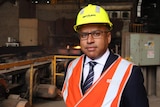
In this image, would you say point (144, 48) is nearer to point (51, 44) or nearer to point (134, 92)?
point (134, 92)

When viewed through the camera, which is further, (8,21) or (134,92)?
(8,21)

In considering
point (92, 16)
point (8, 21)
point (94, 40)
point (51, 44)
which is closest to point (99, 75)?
point (94, 40)

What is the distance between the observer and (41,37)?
1691 cm

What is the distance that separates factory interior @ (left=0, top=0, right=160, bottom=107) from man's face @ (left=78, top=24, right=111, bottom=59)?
2.76ft

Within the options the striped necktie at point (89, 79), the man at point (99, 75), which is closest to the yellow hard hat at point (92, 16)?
the man at point (99, 75)

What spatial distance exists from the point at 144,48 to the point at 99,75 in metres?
5.67

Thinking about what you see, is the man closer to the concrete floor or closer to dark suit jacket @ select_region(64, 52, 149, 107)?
dark suit jacket @ select_region(64, 52, 149, 107)

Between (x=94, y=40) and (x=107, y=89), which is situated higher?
(x=94, y=40)

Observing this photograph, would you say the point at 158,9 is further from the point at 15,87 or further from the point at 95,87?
the point at 95,87

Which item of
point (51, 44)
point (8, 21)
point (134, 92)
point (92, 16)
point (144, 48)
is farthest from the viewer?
point (8, 21)

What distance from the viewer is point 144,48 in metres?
6.97

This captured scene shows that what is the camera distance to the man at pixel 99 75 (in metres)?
1.43

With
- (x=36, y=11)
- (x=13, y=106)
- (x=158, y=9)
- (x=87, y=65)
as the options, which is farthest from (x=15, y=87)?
(x=36, y=11)

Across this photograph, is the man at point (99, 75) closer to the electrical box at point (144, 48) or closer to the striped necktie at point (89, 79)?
the striped necktie at point (89, 79)
